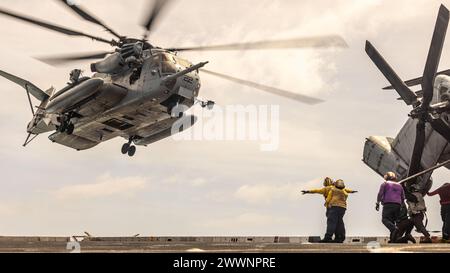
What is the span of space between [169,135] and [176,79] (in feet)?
15.6

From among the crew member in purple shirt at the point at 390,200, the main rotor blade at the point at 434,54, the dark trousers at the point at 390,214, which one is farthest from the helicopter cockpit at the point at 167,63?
the dark trousers at the point at 390,214

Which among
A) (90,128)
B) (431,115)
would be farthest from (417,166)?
(90,128)

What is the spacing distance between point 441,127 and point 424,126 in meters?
0.68

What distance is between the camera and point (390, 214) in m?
→ 15.6

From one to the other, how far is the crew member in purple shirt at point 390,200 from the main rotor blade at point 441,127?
882 cm

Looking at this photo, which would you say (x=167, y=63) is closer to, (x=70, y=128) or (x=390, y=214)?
(x=70, y=128)

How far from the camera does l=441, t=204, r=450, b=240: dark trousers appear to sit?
1647 cm

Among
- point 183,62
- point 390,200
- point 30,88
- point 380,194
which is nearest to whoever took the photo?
point 390,200

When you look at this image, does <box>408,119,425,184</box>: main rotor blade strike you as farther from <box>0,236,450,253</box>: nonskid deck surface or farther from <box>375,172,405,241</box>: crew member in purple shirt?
<box>0,236,450,253</box>: nonskid deck surface

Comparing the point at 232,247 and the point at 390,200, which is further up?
the point at 390,200

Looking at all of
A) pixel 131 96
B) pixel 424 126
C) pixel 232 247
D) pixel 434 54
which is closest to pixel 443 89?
pixel 434 54

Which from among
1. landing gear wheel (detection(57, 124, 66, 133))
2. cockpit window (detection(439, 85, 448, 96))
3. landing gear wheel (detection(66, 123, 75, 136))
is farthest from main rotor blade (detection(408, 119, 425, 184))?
landing gear wheel (detection(57, 124, 66, 133))

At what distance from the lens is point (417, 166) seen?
79.5 feet

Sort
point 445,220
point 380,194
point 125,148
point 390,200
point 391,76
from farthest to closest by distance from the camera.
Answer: point 125,148
point 391,76
point 445,220
point 380,194
point 390,200
